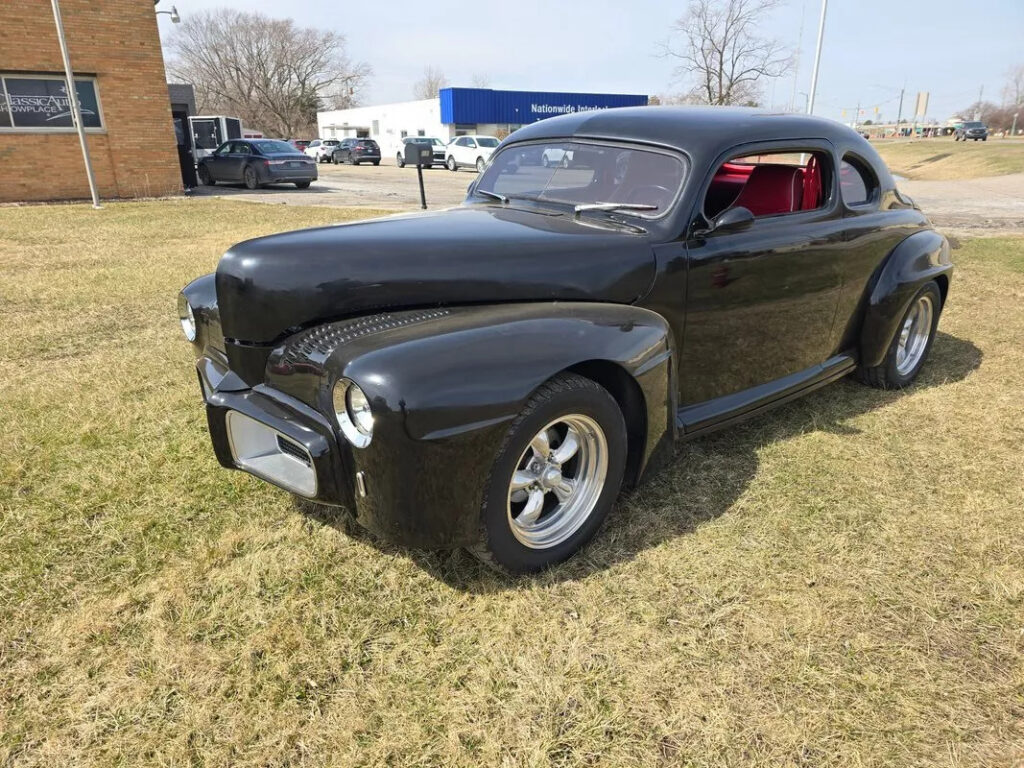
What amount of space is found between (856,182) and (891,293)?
68 centimetres

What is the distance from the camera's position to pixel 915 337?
4.59 meters

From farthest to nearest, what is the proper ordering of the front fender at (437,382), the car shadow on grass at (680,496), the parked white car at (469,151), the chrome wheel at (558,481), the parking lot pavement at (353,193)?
the parked white car at (469,151), the parking lot pavement at (353,193), the car shadow on grass at (680,496), the chrome wheel at (558,481), the front fender at (437,382)

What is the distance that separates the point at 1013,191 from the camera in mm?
18547

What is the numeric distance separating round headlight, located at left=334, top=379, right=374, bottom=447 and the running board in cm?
151

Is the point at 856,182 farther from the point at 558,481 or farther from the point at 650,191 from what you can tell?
the point at 558,481

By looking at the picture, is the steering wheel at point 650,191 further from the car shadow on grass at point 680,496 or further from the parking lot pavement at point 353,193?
the parking lot pavement at point 353,193

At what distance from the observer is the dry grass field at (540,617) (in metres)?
1.87

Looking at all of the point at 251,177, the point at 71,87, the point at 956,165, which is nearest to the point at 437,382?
the point at 71,87

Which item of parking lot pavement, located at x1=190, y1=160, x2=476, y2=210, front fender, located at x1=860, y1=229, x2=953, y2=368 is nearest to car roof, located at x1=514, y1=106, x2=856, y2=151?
front fender, located at x1=860, y1=229, x2=953, y2=368

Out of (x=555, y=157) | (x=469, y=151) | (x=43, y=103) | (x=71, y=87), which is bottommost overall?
(x=469, y=151)

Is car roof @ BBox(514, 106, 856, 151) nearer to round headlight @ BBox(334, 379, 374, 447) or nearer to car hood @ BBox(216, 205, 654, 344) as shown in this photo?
car hood @ BBox(216, 205, 654, 344)

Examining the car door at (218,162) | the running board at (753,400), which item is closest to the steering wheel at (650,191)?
the running board at (753,400)

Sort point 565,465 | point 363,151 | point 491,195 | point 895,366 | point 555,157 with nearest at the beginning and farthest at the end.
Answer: point 565,465, point 555,157, point 491,195, point 895,366, point 363,151

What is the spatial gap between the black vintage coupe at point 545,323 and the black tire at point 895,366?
35cm
